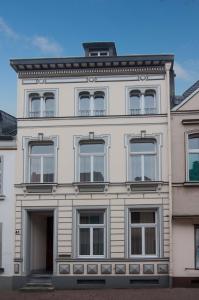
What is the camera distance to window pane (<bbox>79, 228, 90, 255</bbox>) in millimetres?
23250

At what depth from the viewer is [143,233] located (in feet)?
75.8

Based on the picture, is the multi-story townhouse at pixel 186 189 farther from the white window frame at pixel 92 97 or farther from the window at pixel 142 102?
the white window frame at pixel 92 97

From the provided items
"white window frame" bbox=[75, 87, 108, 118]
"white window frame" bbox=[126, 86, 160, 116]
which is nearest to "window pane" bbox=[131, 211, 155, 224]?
"white window frame" bbox=[126, 86, 160, 116]

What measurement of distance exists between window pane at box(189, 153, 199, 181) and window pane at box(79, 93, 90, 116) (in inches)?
199

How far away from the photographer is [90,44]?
25.7 meters

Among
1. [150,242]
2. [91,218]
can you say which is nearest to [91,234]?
[91,218]

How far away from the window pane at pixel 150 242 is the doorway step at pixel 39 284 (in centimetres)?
438

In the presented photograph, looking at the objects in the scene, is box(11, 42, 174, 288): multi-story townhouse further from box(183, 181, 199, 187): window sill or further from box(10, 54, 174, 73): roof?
box(183, 181, 199, 187): window sill

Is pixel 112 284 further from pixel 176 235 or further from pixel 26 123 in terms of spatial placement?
pixel 26 123

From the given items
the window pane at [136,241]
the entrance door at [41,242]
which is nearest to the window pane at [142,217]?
the window pane at [136,241]

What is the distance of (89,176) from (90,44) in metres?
6.65

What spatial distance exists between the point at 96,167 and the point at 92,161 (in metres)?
0.32

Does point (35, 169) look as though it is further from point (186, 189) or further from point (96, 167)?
point (186, 189)

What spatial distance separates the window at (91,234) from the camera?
23172 mm
